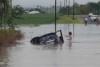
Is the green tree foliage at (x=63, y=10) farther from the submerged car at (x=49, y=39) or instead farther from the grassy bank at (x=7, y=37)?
the submerged car at (x=49, y=39)

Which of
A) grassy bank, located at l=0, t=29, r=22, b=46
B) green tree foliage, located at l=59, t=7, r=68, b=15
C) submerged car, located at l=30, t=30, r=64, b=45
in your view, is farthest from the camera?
green tree foliage, located at l=59, t=7, r=68, b=15

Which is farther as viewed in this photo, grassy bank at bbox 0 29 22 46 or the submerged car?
the submerged car

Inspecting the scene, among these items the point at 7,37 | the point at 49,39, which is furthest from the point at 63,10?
the point at 7,37

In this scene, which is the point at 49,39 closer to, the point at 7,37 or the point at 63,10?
the point at 7,37

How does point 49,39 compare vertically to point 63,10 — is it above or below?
above

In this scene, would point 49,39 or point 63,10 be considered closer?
point 49,39

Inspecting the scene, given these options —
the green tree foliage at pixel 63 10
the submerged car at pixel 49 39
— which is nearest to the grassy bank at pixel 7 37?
the submerged car at pixel 49 39

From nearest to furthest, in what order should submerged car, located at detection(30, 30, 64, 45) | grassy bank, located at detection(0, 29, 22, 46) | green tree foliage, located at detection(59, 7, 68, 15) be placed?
grassy bank, located at detection(0, 29, 22, 46)
submerged car, located at detection(30, 30, 64, 45)
green tree foliage, located at detection(59, 7, 68, 15)

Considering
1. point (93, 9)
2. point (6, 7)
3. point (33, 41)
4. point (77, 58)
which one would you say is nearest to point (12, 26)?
point (33, 41)

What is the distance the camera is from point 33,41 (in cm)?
3181

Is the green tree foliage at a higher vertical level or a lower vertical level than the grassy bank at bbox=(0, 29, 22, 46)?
lower

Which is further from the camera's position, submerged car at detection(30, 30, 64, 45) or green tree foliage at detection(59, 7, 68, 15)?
green tree foliage at detection(59, 7, 68, 15)

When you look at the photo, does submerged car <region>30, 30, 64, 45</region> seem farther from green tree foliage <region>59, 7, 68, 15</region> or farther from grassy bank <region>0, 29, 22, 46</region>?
green tree foliage <region>59, 7, 68, 15</region>

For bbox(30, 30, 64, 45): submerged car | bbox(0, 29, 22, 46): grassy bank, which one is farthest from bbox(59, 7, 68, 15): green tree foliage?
bbox(30, 30, 64, 45): submerged car
